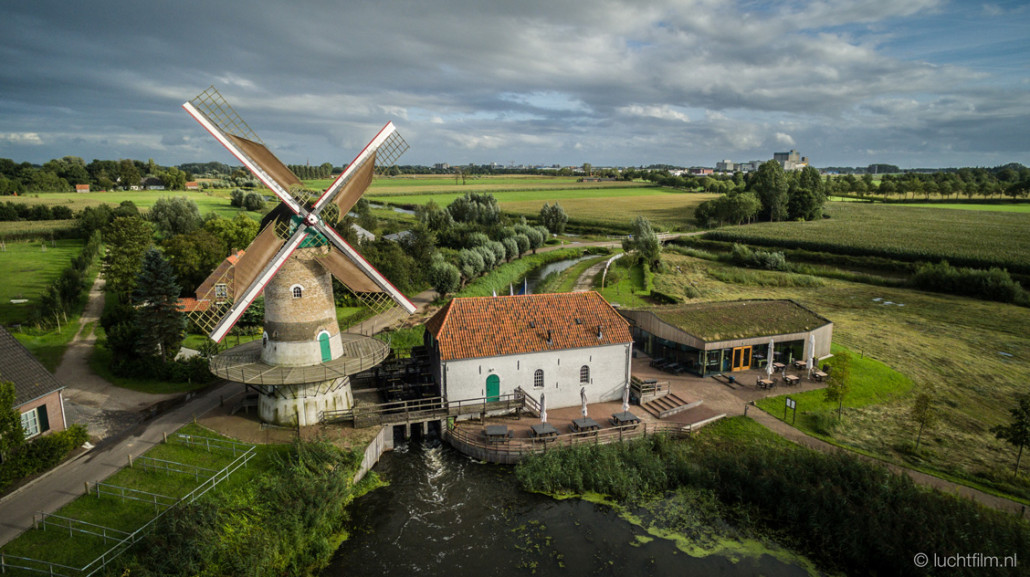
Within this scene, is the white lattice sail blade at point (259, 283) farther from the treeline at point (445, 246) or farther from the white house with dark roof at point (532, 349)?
the treeline at point (445, 246)

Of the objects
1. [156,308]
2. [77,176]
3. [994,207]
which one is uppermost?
[77,176]

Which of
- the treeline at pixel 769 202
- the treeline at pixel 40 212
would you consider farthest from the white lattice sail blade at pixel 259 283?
the treeline at pixel 769 202

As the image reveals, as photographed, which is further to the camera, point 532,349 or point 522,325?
point 522,325

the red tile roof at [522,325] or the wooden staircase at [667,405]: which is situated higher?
the red tile roof at [522,325]

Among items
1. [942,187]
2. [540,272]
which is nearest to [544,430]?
[540,272]

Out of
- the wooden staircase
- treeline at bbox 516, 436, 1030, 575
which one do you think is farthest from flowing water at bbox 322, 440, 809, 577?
the wooden staircase

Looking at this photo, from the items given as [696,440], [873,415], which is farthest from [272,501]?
[873,415]

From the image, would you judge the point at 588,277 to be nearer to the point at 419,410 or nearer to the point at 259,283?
the point at 419,410

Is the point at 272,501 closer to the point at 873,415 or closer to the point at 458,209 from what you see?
the point at 873,415
